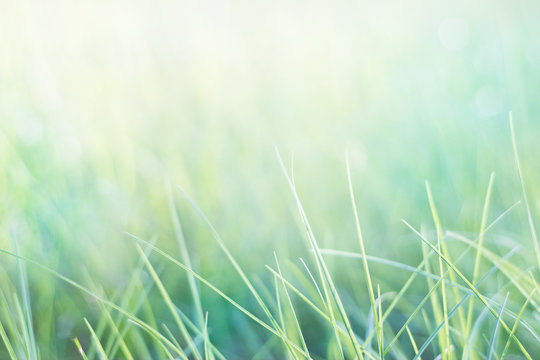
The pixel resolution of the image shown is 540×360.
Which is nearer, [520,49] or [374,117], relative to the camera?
[374,117]

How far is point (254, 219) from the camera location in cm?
76

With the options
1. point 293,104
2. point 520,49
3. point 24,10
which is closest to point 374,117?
point 293,104

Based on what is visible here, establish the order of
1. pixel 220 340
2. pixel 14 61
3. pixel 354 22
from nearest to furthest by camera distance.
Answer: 1. pixel 220 340
2. pixel 14 61
3. pixel 354 22

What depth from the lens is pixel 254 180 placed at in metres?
0.79

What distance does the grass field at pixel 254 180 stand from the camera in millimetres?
548

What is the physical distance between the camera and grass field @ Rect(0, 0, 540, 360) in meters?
0.55

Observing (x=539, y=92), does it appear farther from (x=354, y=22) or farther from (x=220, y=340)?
(x=220, y=340)

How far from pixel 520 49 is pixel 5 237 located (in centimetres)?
112

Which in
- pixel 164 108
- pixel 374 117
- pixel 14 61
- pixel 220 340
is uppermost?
pixel 14 61

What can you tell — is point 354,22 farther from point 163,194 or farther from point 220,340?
point 220,340

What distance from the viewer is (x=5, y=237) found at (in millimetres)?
615

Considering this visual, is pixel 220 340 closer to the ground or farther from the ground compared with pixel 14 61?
closer to the ground

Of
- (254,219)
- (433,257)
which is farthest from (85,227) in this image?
(433,257)

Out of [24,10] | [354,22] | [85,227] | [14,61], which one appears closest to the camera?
[85,227]
